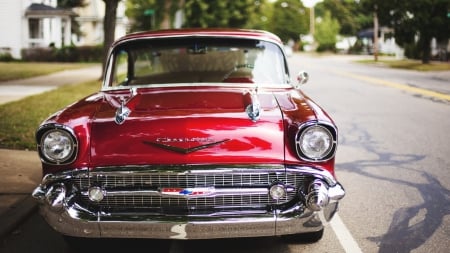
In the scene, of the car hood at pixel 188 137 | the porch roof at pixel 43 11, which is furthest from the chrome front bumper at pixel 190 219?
the porch roof at pixel 43 11

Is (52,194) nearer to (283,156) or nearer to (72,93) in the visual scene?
(283,156)

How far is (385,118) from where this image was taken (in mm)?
10258

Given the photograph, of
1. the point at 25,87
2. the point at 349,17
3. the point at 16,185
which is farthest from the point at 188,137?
the point at 349,17

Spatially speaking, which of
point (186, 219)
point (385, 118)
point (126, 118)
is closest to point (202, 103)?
point (126, 118)

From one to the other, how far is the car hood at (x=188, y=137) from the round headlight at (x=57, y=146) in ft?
0.48

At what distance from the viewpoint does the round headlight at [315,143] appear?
348 centimetres

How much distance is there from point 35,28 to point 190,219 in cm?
3433

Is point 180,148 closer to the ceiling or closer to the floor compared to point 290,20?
closer to the floor

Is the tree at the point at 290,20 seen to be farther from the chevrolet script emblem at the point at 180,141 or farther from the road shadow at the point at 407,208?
the chevrolet script emblem at the point at 180,141

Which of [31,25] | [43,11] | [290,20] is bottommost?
Answer: [31,25]

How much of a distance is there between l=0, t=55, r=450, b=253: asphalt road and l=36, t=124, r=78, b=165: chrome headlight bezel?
2.67 feet

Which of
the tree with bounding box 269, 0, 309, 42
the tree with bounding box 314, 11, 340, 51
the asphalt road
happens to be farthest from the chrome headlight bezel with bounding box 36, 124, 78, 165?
the tree with bounding box 269, 0, 309, 42

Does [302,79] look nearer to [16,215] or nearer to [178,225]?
[178,225]

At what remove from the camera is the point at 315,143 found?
3521mm
